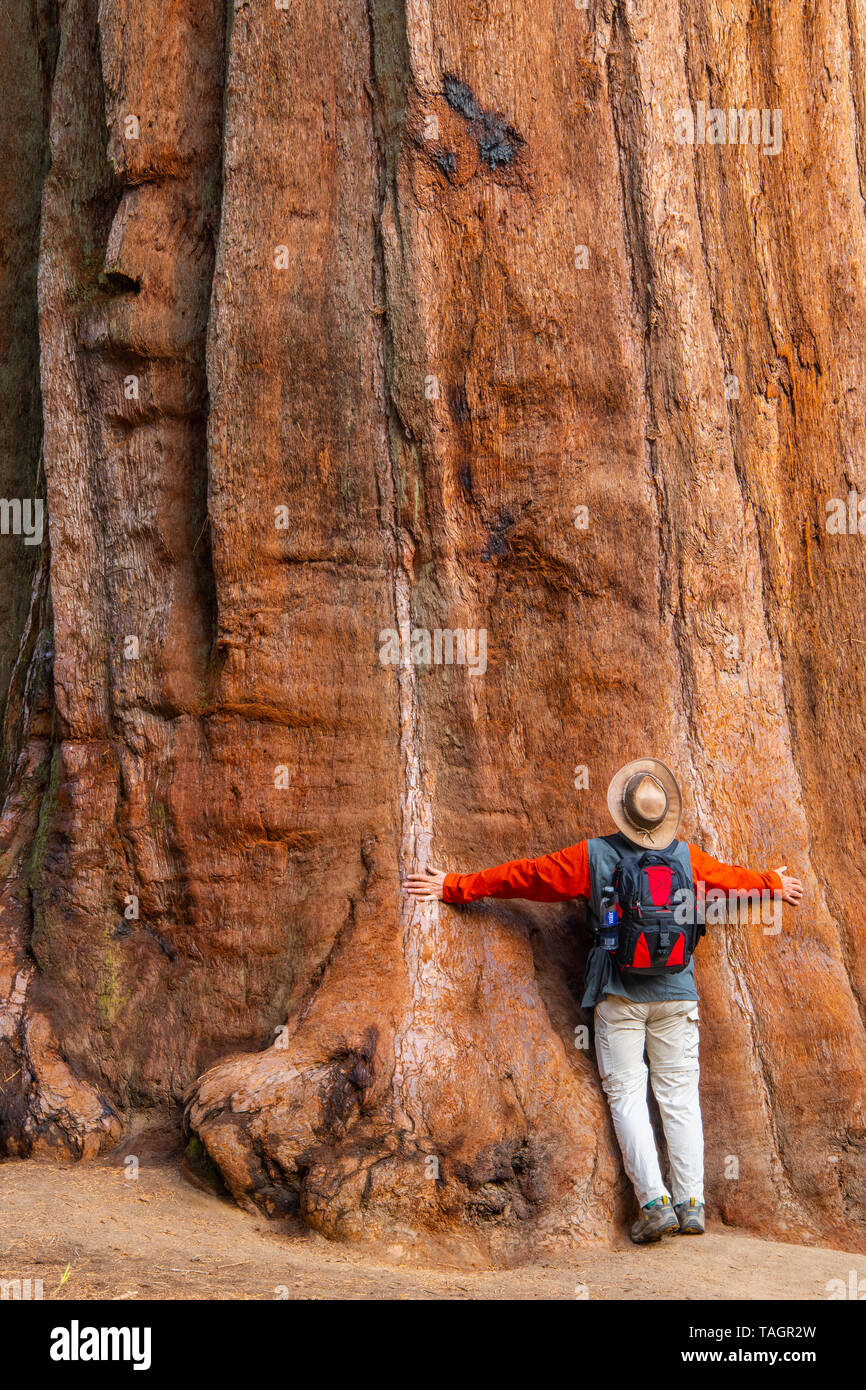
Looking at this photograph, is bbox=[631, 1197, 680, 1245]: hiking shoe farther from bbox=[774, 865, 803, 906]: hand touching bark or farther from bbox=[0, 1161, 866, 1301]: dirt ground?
bbox=[774, 865, 803, 906]: hand touching bark

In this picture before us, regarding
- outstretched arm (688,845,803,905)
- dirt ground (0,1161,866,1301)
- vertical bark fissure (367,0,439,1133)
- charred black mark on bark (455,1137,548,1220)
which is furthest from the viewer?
vertical bark fissure (367,0,439,1133)

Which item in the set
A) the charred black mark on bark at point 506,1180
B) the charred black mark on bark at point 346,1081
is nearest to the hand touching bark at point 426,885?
the charred black mark on bark at point 346,1081

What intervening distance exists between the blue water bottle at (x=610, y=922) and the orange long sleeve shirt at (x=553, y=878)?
0.14m

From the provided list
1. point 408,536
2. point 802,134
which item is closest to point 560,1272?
point 408,536

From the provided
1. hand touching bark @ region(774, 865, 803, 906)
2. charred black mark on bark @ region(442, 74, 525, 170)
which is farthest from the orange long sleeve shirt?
charred black mark on bark @ region(442, 74, 525, 170)

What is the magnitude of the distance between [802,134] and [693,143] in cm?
70

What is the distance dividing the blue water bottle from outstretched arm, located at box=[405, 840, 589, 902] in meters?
0.14

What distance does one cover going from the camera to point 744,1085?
494 cm

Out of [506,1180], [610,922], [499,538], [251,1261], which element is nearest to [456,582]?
[499,538]

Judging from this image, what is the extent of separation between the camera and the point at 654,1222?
454cm

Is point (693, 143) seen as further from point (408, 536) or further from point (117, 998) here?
point (117, 998)

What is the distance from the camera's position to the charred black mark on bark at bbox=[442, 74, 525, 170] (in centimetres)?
530

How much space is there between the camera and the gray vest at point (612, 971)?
4.72m

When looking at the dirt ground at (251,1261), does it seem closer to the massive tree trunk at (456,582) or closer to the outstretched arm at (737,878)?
the massive tree trunk at (456,582)
